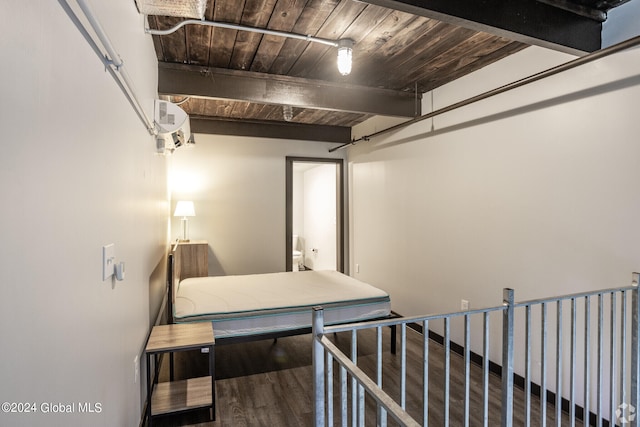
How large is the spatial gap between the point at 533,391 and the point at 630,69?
7.32 feet

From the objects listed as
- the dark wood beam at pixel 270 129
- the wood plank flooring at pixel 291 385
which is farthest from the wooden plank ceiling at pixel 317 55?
the wood plank flooring at pixel 291 385

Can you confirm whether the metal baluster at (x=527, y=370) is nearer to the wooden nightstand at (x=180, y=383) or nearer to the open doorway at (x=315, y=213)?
the wooden nightstand at (x=180, y=383)

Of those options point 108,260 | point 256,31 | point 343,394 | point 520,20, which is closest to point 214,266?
point 256,31

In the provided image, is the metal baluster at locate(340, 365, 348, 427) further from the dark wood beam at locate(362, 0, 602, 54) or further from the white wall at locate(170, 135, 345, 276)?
the white wall at locate(170, 135, 345, 276)

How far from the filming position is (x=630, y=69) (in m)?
1.94

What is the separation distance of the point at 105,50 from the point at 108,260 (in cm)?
76

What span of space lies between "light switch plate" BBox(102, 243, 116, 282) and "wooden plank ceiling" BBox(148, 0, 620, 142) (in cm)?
154

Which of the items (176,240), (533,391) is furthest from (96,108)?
(176,240)

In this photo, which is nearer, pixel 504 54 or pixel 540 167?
pixel 540 167

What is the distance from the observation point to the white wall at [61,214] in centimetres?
66

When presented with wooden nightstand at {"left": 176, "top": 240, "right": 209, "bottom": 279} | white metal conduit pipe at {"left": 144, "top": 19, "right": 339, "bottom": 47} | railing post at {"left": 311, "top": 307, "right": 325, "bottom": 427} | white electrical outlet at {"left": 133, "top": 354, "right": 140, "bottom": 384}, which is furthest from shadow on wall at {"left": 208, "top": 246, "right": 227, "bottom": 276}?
railing post at {"left": 311, "top": 307, "right": 325, "bottom": 427}

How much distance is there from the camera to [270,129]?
4891mm

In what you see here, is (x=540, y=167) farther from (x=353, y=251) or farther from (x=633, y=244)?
(x=353, y=251)

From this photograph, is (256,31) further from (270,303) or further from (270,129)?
(270,129)
